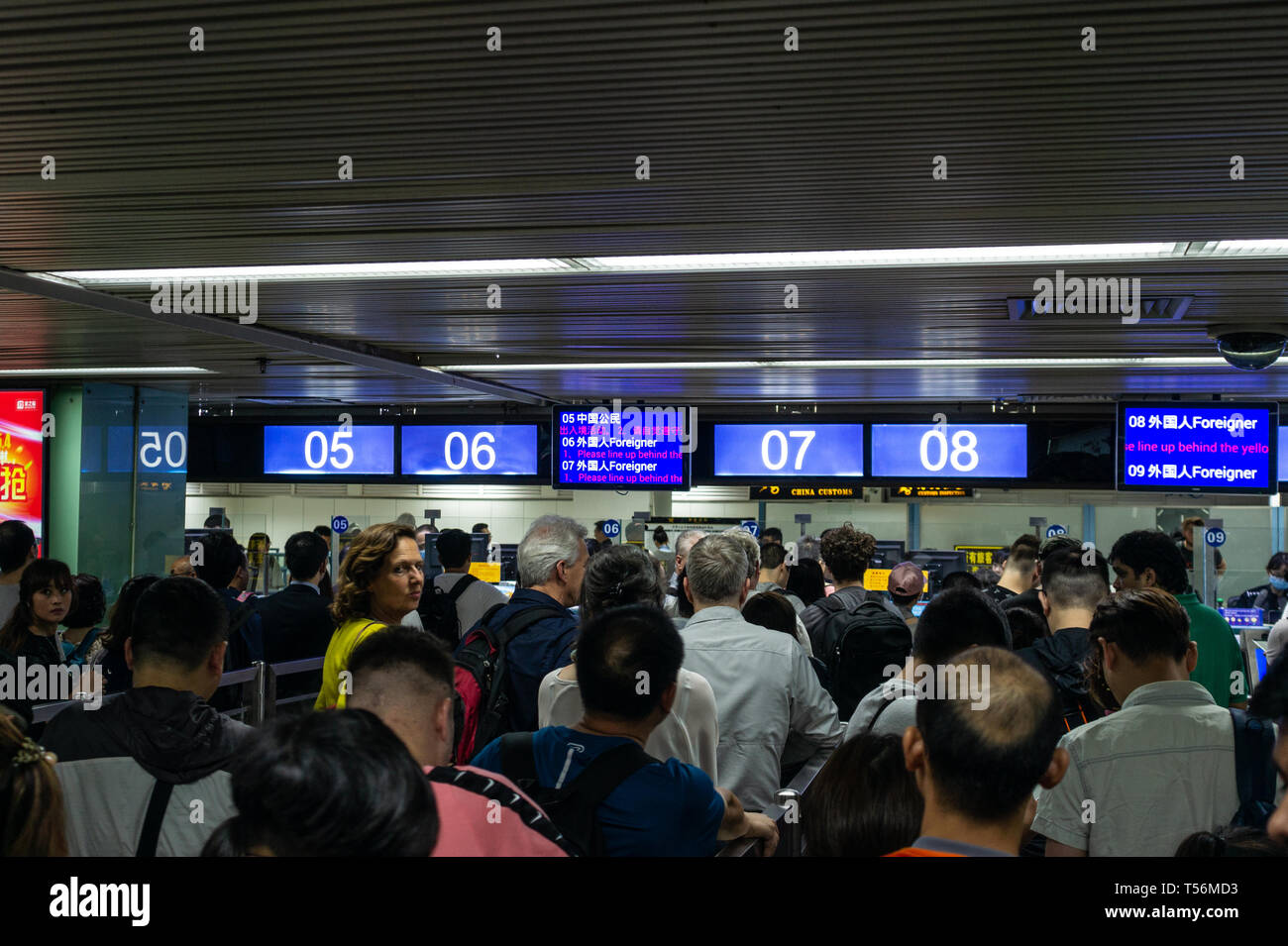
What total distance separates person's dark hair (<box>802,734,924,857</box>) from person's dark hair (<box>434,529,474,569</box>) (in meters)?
4.62

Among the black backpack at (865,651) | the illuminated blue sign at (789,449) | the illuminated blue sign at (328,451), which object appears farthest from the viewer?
the illuminated blue sign at (328,451)

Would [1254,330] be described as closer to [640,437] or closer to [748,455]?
[748,455]

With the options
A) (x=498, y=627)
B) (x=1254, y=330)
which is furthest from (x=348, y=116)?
(x=1254, y=330)

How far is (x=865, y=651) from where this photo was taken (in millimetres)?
4887

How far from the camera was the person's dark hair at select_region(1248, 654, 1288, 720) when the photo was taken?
72.4 inches

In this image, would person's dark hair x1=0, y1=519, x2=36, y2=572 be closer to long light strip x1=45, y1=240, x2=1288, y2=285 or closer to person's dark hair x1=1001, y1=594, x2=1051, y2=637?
long light strip x1=45, y1=240, x2=1288, y2=285

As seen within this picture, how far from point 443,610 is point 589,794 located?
153 inches

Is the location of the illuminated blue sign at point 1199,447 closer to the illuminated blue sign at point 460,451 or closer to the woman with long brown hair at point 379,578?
the illuminated blue sign at point 460,451

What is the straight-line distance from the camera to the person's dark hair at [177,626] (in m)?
2.65

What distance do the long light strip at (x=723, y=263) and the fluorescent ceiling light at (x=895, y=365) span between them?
3100 millimetres

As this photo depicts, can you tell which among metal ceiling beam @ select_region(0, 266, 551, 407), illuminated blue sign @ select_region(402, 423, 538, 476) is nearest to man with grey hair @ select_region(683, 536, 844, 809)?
metal ceiling beam @ select_region(0, 266, 551, 407)

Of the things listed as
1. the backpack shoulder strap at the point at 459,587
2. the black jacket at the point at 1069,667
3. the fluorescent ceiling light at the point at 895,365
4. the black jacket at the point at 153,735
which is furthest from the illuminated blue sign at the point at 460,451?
the black jacket at the point at 153,735

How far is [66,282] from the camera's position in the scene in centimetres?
551
